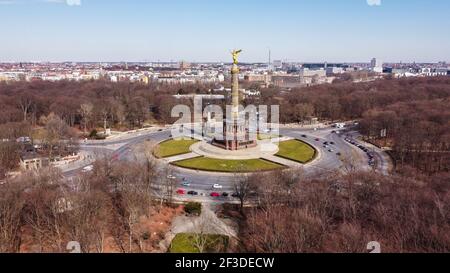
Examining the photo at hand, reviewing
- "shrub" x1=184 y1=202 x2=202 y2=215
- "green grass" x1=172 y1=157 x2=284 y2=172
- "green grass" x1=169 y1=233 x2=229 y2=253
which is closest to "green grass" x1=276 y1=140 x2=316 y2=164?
"green grass" x1=172 y1=157 x2=284 y2=172

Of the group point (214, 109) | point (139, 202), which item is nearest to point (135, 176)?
point (139, 202)

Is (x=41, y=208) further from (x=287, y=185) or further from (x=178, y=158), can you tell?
(x=178, y=158)

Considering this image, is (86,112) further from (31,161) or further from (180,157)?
(180,157)

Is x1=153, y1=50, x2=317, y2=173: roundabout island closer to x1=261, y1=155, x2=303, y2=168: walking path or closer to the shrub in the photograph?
x1=261, y1=155, x2=303, y2=168: walking path

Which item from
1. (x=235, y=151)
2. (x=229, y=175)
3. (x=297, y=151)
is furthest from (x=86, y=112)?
(x=297, y=151)

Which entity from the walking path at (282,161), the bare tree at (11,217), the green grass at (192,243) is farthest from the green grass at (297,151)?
the bare tree at (11,217)

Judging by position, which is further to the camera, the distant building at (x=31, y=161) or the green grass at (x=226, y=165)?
the green grass at (x=226, y=165)

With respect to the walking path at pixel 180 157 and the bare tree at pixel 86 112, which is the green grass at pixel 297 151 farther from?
the bare tree at pixel 86 112
